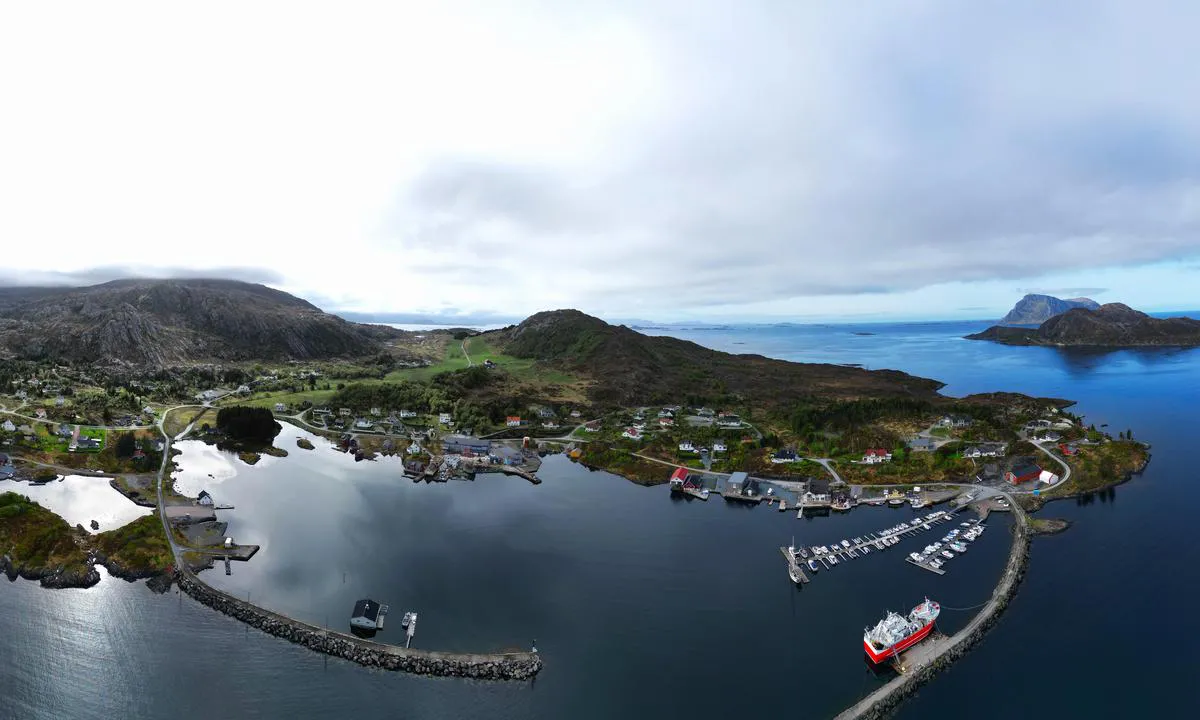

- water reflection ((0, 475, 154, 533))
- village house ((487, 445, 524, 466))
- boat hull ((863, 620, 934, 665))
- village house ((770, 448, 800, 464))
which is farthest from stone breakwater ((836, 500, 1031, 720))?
water reflection ((0, 475, 154, 533))

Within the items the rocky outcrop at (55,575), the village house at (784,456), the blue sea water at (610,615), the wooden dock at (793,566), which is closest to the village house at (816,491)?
the blue sea water at (610,615)

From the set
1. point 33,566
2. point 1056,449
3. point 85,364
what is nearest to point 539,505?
point 33,566

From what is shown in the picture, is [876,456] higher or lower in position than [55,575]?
higher

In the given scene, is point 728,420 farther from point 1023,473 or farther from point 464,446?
point 464,446

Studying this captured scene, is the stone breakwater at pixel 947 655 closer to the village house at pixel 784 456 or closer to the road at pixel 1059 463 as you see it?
the road at pixel 1059 463

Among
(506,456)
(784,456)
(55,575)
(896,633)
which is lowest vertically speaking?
(55,575)

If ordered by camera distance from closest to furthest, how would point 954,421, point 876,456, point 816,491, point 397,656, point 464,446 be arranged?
point 397,656, point 816,491, point 876,456, point 464,446, point 954,421

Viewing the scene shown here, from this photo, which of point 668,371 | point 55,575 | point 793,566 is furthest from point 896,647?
point 668,371
